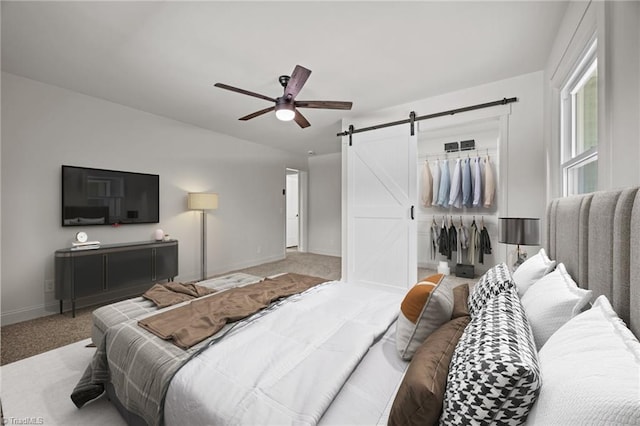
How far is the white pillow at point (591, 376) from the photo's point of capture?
470 millimetres

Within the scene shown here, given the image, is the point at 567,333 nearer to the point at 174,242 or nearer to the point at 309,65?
the point at 309,65

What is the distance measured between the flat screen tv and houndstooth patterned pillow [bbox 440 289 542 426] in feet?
13.5

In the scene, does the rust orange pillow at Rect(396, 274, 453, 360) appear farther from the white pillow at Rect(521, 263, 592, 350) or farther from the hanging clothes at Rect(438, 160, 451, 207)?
the hanging clothes at Rect(438, 160, 451, 207)

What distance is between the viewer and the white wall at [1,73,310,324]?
2.82 m

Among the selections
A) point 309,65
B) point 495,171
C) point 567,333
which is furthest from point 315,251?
point 567,333

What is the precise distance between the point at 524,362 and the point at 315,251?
6376 mm

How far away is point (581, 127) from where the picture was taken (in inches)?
79.4

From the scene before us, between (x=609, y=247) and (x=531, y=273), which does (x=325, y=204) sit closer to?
(x=531, y=273)

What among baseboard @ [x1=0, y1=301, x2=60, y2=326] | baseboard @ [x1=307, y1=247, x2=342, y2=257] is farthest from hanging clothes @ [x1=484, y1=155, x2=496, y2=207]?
baseboard @ [x1=0, y1=301, x2=60, y2=326]

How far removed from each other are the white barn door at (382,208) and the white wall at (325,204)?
2575 mm

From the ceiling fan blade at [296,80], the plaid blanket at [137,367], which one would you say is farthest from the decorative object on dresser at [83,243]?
the ceiling fan blade at [296,80]

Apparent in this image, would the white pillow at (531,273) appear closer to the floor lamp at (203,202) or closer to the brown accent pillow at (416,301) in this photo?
the brown accent pillow at (416,301)

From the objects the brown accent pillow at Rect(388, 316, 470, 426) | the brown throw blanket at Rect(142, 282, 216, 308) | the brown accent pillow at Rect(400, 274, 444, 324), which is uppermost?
the brown accent pillow at Rect(400, 274, 444, 324)

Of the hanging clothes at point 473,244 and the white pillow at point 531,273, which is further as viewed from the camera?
the hanging clothes at point 473,244
